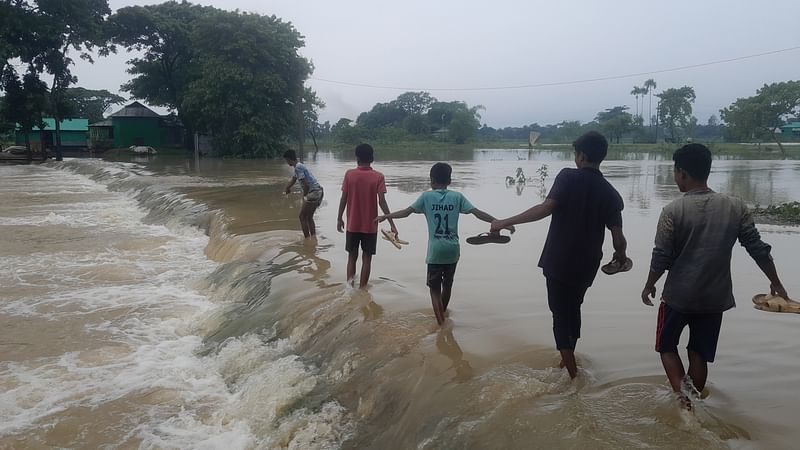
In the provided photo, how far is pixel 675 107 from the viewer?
2854 inches

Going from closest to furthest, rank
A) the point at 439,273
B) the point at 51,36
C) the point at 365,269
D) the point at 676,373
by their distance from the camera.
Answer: the point at 676,373, the point at 439,273, the point at 365,269, the point at 51,36

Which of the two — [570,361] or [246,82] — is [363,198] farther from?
[246,82]

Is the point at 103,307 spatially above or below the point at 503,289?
below

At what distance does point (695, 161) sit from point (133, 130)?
173ft

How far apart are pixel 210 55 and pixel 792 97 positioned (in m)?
47.9

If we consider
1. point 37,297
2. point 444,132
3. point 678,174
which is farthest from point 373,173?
point 444,132

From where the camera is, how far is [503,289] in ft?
22.9

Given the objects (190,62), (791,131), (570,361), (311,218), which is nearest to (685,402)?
(570,361)

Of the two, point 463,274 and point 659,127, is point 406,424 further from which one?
point 659,127

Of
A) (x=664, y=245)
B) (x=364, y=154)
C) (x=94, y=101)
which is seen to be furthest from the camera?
(x=94, y=101)

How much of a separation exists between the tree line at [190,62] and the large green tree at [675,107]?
50076 mm

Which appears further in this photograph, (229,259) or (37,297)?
(229,259)

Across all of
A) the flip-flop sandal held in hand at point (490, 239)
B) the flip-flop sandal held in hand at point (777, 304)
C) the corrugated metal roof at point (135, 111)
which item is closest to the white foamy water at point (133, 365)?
the flip-flop sandal held in hand at point (490, 239)

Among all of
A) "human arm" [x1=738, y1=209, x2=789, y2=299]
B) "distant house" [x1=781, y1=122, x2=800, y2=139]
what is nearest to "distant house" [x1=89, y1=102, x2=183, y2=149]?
"human arm" [x1=738, y1=209, x2=789, y2=299]
